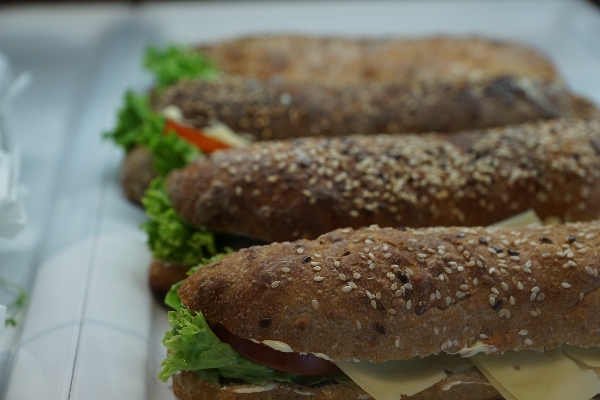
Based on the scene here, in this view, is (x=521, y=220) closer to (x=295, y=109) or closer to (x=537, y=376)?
(x=537, y=376)

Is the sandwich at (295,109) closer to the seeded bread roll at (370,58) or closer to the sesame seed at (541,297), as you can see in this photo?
the seeded bread roll at (370,58)

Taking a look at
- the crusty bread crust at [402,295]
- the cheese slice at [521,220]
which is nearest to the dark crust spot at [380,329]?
the crusty bread crust at [402,295]

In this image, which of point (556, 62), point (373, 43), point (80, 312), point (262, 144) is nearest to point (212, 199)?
point (262, 144)

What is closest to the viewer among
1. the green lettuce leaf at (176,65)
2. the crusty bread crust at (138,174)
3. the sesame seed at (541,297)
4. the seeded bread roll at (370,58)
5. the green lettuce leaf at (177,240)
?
the sesame seed at (541,297)

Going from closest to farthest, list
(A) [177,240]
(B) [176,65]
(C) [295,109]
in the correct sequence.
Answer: (A) [177,240] → (C) [295,109] → (B) [176,65]

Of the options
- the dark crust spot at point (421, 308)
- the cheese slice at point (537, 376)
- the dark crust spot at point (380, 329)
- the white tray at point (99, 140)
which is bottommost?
the white tray at point (99, 140)

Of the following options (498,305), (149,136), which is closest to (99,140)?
(149,136)
